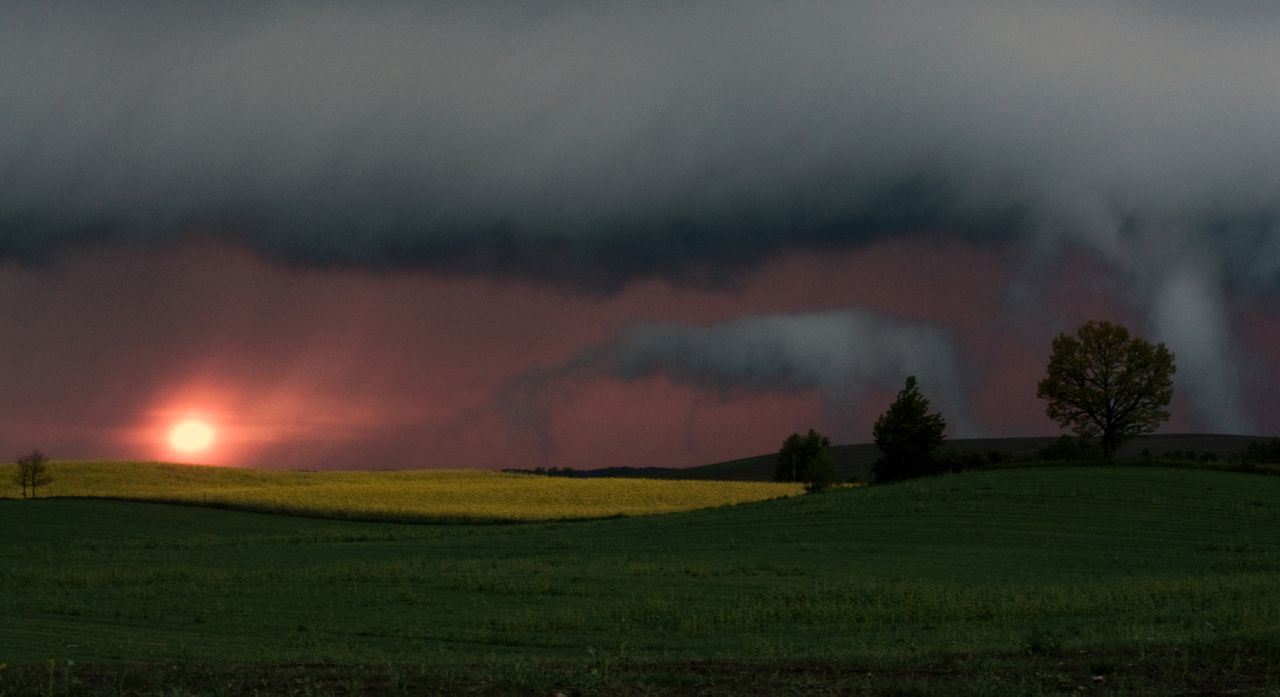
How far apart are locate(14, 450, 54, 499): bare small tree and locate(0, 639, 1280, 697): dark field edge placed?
91.5m

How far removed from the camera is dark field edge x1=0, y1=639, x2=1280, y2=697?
45.4 feet

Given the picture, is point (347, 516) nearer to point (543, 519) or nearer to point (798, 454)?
point (543, 519)

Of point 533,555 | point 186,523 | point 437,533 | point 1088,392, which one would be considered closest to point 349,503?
point 186,523

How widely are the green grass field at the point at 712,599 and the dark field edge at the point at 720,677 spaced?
2.7 inches

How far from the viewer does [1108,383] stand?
94750mm

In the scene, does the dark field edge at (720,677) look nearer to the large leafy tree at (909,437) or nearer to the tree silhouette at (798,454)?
the large leafy tree at (909,437)

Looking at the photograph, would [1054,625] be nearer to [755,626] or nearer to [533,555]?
[755,626]

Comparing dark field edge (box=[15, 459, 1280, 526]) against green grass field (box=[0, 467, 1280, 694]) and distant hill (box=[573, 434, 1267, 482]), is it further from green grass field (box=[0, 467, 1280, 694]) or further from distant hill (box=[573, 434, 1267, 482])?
distant hill (box=[573, 434, 1267, 482])

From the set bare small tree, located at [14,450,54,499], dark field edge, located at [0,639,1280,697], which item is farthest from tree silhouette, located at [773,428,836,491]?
A: dark field edge, located at [0,639,1280,697]

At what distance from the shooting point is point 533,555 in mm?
49688

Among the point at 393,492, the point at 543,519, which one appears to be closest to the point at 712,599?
the point at 543,519

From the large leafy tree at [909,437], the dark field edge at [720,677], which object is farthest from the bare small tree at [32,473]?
the dark field edge at [720,677]

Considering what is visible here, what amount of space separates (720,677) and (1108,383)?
87239 millimetres

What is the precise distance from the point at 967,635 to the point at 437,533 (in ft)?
151
